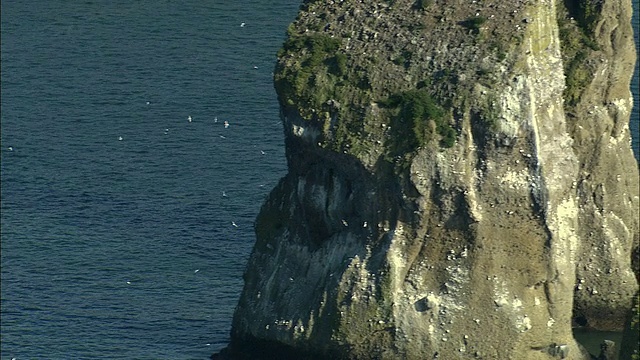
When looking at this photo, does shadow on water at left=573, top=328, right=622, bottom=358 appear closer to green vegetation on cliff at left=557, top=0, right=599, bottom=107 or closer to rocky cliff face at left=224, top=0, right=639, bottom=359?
rocky cliff face at left=224, top=0, right=639, bottom=359

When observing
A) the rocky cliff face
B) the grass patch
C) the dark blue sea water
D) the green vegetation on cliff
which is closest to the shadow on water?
the rocky cliff face

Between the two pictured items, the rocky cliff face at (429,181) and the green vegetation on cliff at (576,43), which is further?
the green vegetation on cliff at (576,43)

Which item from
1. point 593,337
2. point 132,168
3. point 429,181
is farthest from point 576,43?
point 132,168

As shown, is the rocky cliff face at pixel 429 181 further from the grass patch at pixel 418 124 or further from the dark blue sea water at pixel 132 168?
the dark blue sea water at pixel 132 168

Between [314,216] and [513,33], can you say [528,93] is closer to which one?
[513,33]

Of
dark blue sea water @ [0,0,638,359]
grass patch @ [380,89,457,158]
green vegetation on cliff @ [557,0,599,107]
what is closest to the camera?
grass patch @ [380,89,457,158]

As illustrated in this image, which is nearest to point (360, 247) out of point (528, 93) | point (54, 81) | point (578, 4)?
point (528, 93)

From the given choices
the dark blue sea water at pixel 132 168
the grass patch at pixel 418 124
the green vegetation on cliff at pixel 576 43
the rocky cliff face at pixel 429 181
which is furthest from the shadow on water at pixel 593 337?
the dark blue sea water at pixel 132 168
